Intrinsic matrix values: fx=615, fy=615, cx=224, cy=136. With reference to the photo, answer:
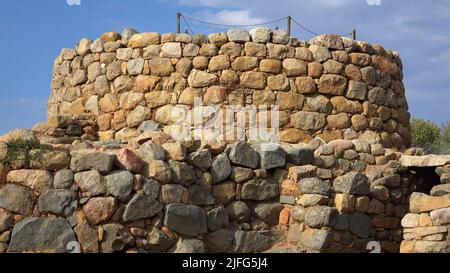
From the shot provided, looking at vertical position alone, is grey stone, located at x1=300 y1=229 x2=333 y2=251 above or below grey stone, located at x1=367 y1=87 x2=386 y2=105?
below

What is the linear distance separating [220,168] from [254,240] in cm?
103

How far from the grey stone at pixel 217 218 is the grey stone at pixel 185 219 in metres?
0.13

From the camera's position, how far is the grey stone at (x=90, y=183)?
6590 mm

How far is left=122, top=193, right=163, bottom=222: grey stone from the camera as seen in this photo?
6723mm

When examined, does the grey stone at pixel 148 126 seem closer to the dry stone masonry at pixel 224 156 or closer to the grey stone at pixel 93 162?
the dry stone masonry at pixel 224 156

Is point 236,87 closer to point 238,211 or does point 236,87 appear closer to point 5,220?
point 238,211

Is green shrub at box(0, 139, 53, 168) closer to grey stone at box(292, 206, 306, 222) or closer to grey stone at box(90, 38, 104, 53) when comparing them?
grey stone at box(292, 206, 306, 222)

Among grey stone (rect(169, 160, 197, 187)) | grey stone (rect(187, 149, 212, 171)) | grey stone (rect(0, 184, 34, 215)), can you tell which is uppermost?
grey stone (rect(187, 149, 212, 171))

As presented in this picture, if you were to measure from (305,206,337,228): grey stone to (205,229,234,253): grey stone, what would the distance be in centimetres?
105

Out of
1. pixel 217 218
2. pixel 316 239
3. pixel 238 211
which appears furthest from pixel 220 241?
pixel 316 239

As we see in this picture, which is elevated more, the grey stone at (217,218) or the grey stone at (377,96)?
the grey stone at (377,96)

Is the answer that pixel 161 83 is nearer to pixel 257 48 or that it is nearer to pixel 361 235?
pixel 257 48

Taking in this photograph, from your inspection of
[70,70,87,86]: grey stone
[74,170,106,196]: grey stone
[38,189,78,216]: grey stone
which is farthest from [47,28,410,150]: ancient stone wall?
[38,189,78,216]: grey stone

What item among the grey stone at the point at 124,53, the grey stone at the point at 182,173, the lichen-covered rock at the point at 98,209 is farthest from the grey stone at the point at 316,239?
the grey stone at the point at 124,53
